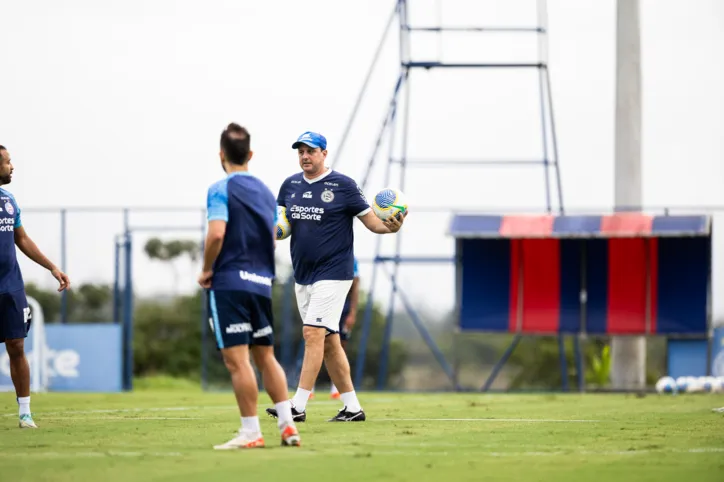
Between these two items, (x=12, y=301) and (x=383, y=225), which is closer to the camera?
(x=12, y=301)

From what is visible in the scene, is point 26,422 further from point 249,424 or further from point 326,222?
point 249,424

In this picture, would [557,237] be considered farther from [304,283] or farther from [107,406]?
[304,283]

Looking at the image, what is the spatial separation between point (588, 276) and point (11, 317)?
46.6ft

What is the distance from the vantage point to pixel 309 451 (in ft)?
26.2

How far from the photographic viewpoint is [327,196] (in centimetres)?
1109

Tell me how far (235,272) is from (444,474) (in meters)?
2.12

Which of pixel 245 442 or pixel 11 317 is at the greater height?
pixel 11 317

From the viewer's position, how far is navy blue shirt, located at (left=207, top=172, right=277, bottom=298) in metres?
8.18

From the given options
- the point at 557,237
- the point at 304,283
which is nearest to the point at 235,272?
the point at 304,283

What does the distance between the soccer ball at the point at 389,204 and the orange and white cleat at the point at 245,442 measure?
10.1 feet

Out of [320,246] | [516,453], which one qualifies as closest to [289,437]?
[516,453]

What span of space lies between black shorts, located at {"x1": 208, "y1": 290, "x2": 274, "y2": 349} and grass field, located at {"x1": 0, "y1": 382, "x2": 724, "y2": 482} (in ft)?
2.35

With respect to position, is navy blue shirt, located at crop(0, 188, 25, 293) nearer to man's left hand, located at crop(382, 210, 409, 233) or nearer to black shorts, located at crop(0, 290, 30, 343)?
black shorts, located at crop(0, 290, 30, 343)

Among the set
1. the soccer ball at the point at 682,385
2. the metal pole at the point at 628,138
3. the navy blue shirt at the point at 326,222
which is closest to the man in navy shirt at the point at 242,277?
the navy blue shirt at the point at 326,222
